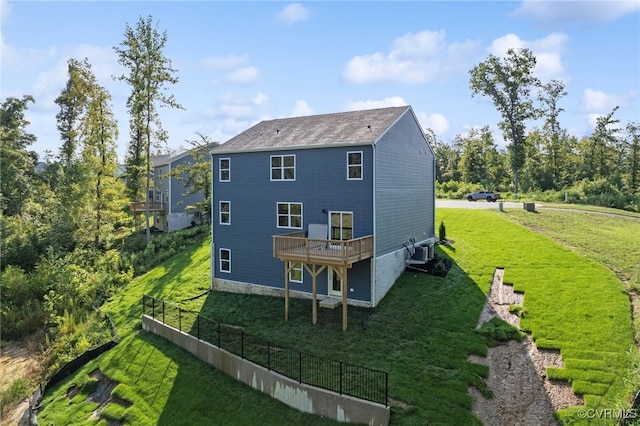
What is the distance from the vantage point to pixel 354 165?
61.0 ft

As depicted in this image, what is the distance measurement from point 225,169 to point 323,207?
662cm

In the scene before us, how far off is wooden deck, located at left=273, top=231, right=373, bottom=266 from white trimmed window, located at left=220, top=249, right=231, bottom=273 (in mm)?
5502

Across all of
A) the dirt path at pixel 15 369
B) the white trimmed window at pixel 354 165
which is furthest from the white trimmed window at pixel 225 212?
the dirt path at pixel 15 369

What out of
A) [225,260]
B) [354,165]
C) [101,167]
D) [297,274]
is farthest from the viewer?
[101,167]

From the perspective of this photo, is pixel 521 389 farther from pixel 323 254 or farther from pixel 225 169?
pixel 225 169

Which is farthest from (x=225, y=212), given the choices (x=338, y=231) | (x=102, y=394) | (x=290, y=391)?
(x=290, y=391)

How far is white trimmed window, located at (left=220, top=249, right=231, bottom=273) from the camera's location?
898 inches

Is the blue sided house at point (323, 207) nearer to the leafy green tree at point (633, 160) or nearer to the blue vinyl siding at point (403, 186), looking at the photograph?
the blue vinyl siding at point (403, 186)

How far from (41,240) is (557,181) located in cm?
5075

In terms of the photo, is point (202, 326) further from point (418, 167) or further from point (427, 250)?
point (418, 167)


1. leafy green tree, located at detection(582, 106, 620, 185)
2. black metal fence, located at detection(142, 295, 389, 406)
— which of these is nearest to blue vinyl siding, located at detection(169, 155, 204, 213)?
black metal fence, located at detection(142, 295, 389, 406)

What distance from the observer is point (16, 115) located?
39.1 metres

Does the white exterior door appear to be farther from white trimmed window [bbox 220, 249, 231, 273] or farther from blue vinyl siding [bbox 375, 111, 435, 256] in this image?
white trimmed window [bbox 220, 249, 231, 273]

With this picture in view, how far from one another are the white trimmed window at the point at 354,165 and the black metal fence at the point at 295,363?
7814 mm
